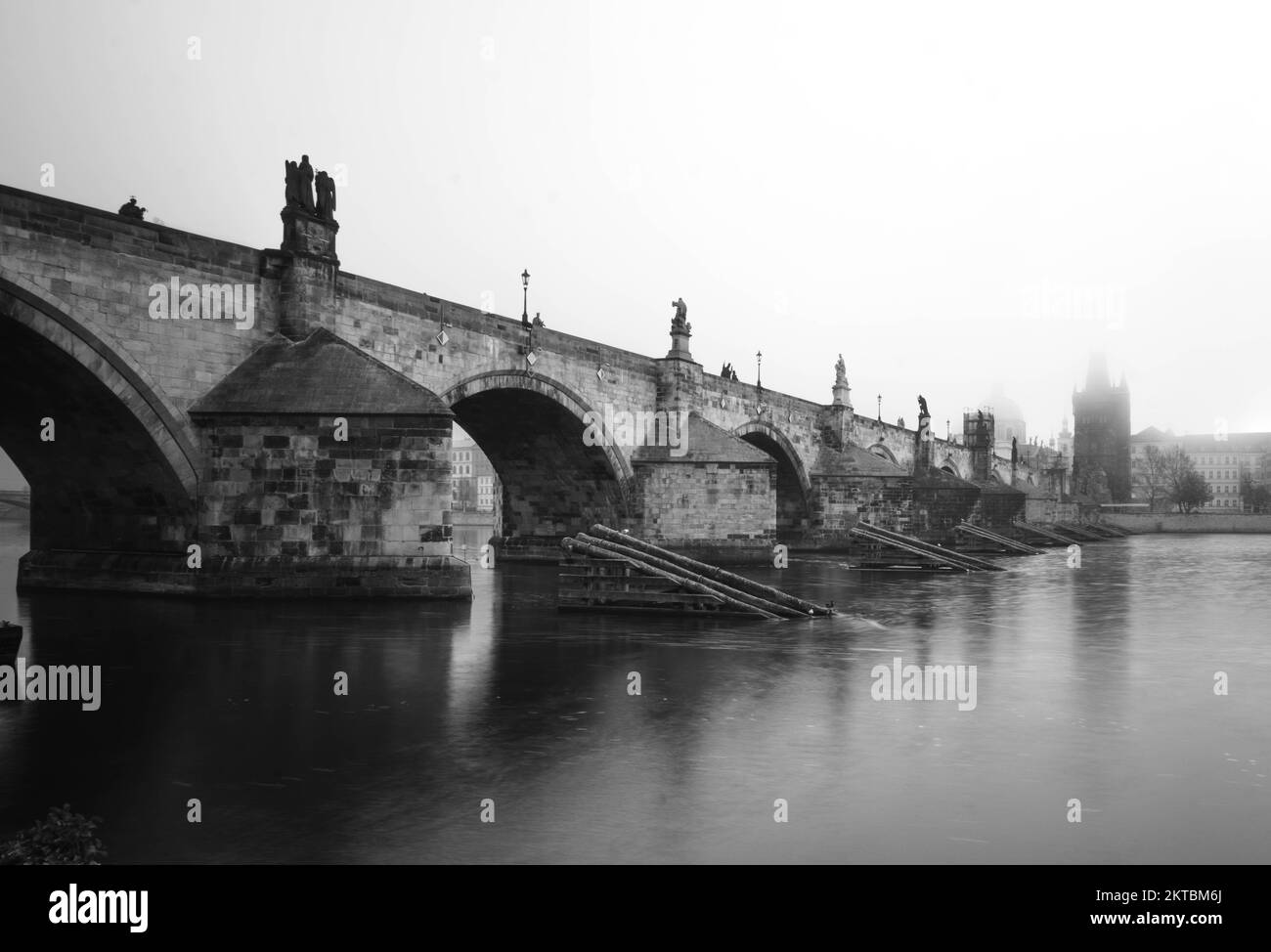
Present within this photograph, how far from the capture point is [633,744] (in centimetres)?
682

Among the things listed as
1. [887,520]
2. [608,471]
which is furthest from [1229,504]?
[608,471]

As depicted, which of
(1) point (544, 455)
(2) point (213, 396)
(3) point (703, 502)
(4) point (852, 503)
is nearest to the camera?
(2) point (213, 396)

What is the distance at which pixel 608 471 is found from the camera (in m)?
30.2

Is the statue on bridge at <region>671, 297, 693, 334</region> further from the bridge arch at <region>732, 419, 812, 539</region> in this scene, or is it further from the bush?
the bush

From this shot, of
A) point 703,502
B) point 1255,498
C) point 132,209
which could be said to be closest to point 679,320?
point 703,502

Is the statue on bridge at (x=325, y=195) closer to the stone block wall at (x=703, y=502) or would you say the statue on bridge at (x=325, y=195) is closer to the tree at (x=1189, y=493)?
the stone block wall at (x=703, y=502)

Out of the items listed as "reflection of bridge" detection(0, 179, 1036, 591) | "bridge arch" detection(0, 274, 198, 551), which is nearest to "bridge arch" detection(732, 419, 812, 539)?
"reflection of bridge" detection(0, 179, 1036, 591)

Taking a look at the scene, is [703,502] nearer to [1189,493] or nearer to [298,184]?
[298,184]

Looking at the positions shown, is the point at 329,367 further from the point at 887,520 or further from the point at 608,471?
the point at 887,520

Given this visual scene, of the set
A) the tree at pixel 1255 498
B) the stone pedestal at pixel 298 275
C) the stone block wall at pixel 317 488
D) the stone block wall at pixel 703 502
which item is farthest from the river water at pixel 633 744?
the tree at pixel 1255 498

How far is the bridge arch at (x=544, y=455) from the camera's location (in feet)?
86.7

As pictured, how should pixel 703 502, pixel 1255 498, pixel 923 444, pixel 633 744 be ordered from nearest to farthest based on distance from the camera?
pixel 633 744 < pixel 703 502 < pixel 923 444 < pixel 1255 498

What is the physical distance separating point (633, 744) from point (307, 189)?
14.9 metres

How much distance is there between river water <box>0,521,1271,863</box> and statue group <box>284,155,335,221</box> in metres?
8.32
